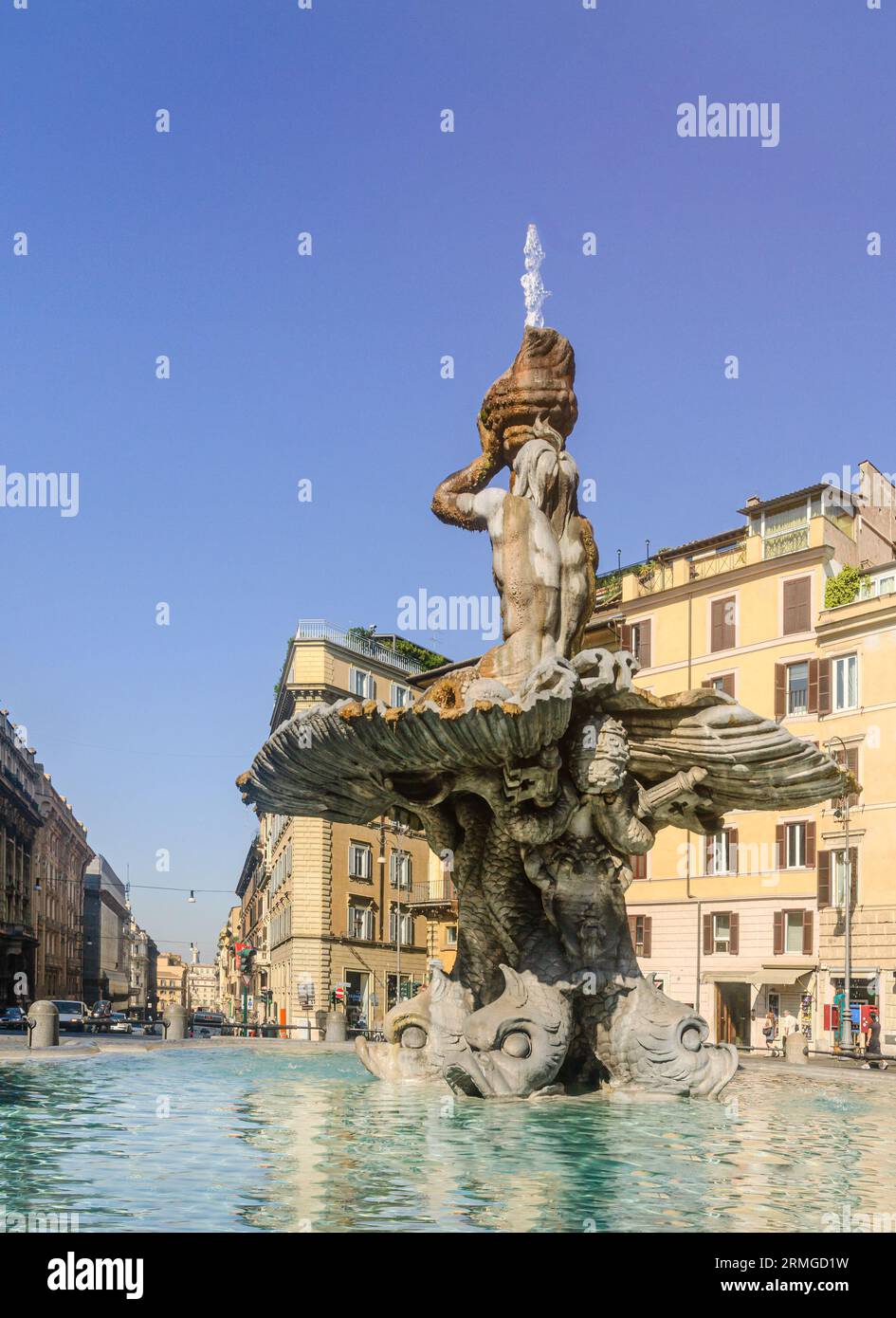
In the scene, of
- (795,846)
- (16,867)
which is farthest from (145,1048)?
(16,867)

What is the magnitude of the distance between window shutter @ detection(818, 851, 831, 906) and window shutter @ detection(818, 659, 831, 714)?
4505 millimetres

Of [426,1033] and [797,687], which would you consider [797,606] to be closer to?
[797,687]

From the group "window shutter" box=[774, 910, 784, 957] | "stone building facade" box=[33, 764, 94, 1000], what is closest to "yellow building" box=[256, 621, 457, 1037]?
"window shutter" box=[774, 910, 784, 957]

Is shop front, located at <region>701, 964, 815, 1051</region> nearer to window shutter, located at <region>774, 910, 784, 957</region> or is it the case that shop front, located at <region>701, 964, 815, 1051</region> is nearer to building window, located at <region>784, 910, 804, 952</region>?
window shutter, located at <region>774, 910, 784, 957</region>

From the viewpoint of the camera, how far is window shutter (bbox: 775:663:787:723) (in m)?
45.9

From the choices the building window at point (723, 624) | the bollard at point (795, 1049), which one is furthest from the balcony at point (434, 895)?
the bollard at point (795, 1049)

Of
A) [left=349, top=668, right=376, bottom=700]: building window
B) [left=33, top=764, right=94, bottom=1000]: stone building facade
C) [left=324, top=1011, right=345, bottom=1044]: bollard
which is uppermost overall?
[left=349, top=668, right=376, bottom=700]: building window

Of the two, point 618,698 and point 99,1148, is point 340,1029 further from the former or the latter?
point 99,1148

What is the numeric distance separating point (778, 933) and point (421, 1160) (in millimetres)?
38675

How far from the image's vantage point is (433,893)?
6231 centimetres

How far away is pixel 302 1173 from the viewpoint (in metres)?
7.05

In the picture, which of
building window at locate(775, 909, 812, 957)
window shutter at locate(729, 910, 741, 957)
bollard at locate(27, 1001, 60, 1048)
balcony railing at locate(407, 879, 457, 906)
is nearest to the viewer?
bollard at locate(27, 1001, 60, 1048)

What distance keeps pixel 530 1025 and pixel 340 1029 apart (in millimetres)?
14749
